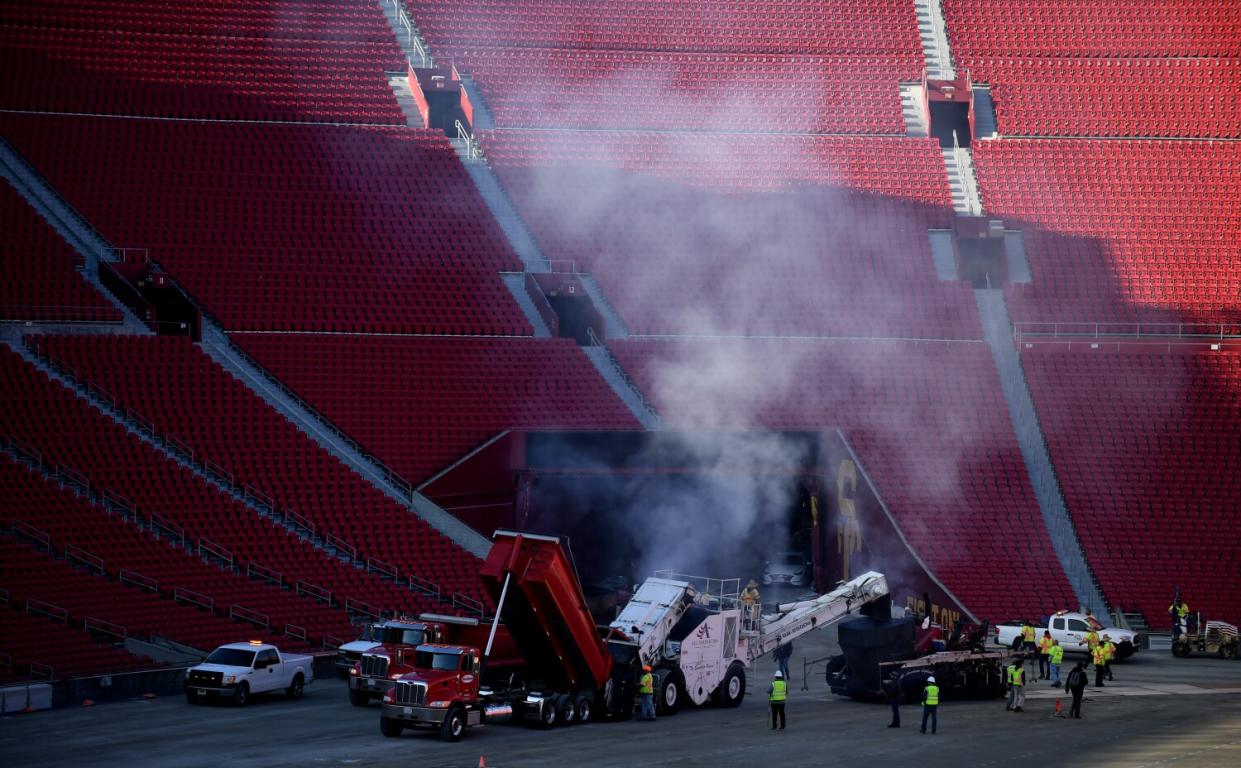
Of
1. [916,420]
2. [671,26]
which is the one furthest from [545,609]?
[671,26]

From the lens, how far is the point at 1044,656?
122 ft

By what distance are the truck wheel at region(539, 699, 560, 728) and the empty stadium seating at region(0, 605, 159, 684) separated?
11.0 meters

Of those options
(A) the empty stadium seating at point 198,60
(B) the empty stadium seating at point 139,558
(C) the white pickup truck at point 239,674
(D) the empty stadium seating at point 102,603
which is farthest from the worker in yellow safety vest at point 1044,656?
(A) the empty stadium seating at point 198,60

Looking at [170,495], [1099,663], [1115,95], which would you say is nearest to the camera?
[1099,663]

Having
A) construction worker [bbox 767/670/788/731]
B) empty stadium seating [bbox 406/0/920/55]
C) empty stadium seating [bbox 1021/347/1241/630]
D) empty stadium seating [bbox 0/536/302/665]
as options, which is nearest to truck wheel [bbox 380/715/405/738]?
construction worker [bbox 767/670/788/731]

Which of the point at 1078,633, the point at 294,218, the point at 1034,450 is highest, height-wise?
the point at 294,218

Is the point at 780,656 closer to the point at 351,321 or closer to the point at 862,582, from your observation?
the point at 862,582

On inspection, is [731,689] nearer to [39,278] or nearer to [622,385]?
[622,385]

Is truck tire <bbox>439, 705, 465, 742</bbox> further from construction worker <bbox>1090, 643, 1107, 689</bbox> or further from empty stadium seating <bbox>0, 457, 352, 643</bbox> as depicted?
construction worker <bbox>1090, 643, 1107, 689</bbox>

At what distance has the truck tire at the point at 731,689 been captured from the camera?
3197cm

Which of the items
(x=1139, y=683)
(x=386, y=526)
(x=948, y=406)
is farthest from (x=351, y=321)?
(x=1139, y=683)

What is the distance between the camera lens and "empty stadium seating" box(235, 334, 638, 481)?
44.2 meters

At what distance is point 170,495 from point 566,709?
15.8 metres

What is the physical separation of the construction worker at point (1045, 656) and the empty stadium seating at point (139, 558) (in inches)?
648
